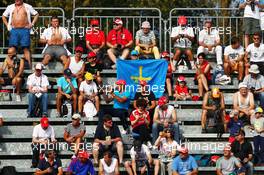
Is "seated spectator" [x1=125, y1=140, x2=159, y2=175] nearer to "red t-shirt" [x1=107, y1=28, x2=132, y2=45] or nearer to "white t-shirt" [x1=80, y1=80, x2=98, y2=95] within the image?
"white t-shirt" [x1=80, y1=80, x2=98, y2=95]

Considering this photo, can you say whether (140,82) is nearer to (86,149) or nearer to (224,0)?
(86,149)

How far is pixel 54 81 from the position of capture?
3372cm

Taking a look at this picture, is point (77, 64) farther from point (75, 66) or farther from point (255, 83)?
point (255, 83)

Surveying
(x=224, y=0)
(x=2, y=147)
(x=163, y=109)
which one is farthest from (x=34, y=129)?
(x=224, y=0)

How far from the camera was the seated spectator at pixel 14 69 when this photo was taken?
33.0m

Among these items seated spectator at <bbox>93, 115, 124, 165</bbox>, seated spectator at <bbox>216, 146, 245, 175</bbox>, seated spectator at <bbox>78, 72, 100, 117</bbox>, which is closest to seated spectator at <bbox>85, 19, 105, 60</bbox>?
seated spectator at <bbox>78, 72, 100, 117</bbox>

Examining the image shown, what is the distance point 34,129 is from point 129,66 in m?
3.46

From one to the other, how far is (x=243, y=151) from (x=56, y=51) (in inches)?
236

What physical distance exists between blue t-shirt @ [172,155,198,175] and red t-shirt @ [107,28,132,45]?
4.62 metres

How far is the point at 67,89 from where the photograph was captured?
32594 mm

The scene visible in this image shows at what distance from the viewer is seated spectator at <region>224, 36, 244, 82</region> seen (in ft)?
111

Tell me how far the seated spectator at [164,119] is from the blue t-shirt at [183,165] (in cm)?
97

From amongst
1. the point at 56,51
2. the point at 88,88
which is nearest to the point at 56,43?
the point at 56,51

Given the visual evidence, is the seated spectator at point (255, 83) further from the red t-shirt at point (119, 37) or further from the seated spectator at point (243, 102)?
the red t-shirt at point (119, 37)
